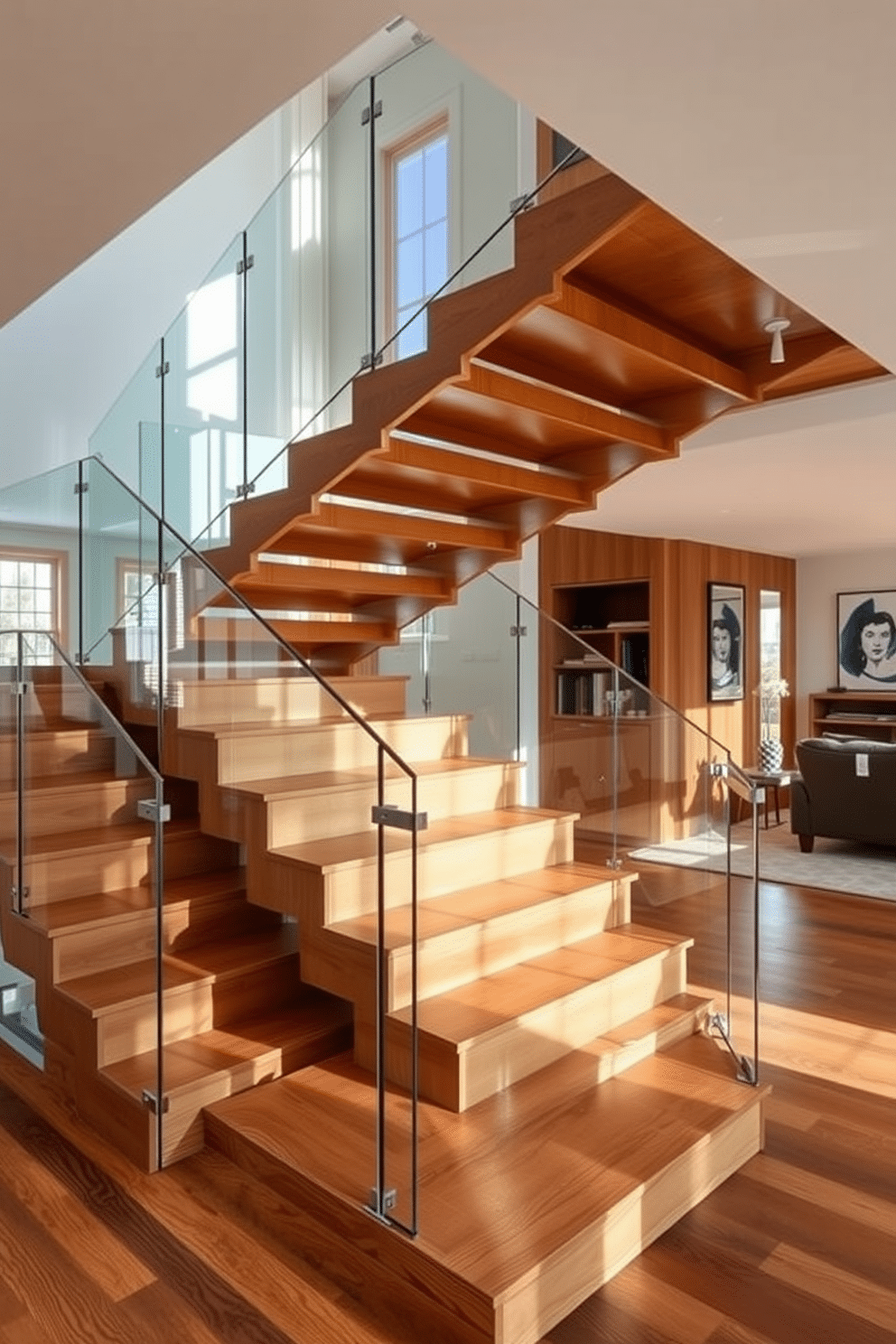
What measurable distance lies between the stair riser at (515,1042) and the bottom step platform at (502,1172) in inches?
1.8

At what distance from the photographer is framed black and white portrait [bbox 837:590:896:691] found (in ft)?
27.7

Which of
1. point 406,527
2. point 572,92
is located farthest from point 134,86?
point 406,527

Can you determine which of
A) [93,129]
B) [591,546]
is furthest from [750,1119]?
[591,546]

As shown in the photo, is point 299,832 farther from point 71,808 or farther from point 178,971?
point 71,808

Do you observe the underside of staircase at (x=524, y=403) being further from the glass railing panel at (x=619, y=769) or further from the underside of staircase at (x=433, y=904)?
the glass railing panel at (x=619, y=769)

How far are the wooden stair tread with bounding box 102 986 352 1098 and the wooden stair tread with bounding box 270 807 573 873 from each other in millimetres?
577

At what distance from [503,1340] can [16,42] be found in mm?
2518

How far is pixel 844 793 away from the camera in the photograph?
6.46 m

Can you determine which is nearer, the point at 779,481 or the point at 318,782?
the point at 318,782

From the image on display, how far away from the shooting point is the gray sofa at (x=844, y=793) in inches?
246

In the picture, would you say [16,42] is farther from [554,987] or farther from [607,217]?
[554,987]

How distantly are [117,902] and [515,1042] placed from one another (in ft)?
4.91

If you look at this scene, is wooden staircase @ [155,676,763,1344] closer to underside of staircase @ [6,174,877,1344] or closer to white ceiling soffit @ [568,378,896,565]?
underside of staircase @ [6,174,877,1344]

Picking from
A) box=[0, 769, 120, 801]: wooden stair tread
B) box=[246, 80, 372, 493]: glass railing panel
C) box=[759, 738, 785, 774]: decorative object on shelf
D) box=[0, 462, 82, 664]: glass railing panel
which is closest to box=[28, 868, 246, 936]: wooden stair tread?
box=[0, 769, 120, 801]: wooden stair tread
